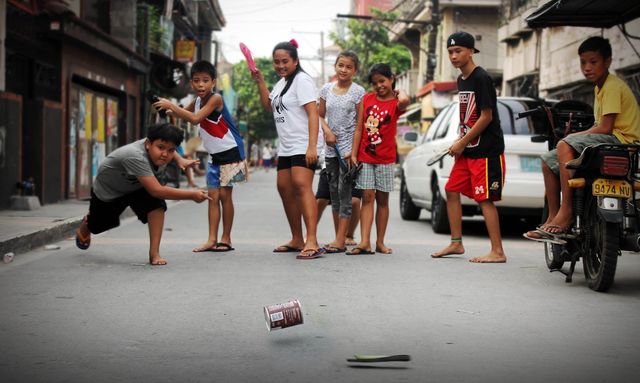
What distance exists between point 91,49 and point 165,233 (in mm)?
8528

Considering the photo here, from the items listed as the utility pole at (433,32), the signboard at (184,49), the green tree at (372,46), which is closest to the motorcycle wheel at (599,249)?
the utility pole at (433,32)

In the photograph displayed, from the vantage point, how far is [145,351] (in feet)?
14.0

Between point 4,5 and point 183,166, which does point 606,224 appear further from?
point 4,5

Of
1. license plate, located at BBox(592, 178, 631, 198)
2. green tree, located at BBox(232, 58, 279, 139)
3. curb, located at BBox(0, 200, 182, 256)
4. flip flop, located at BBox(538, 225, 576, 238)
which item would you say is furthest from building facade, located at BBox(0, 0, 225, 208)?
green tree, located at BBox(232, 58, 279, 139)

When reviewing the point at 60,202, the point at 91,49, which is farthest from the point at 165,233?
the point at 91,49

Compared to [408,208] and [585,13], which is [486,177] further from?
[408,208]

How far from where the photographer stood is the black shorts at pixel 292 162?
318 inches

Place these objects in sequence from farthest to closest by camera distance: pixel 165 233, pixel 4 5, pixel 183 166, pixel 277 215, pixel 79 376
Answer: pixel 277 215
pixel 4 5
pixel 165 233
pixel 183 166
pixel 79 376

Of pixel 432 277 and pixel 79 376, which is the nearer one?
pixel 79 376

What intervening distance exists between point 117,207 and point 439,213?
4469 millimetres

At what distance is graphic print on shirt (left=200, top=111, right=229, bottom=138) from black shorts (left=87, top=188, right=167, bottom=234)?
99cm

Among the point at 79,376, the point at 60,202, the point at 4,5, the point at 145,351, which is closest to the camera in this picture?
the point at 79,376

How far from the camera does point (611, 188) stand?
5.99 m

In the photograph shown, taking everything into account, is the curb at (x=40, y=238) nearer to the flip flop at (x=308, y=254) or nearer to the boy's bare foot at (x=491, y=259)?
the flip flop at (x=308, y=254)
